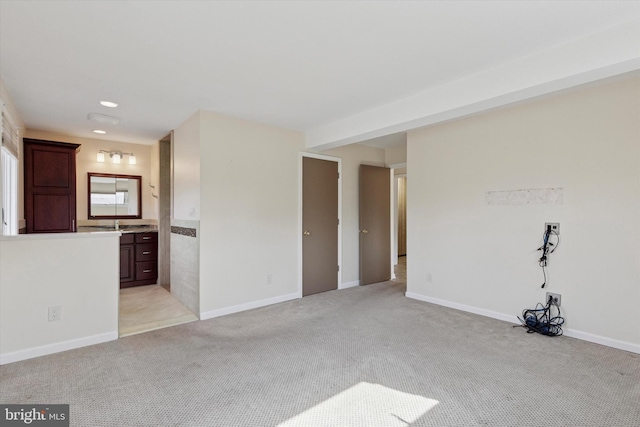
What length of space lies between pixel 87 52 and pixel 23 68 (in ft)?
2.48

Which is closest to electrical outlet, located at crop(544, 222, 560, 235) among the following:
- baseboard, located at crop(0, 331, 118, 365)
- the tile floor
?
the tile floor

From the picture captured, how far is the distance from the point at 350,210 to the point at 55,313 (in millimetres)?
3879

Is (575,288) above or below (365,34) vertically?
below

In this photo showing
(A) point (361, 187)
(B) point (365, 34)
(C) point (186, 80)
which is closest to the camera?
(B) point (365, 34)

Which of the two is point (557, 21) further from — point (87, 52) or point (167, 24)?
point (87, 52)

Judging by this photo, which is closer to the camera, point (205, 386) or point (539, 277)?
point (205, 386)

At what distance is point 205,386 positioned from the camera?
7.48 feet

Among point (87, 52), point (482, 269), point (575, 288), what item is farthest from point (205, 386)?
point (575, 288)

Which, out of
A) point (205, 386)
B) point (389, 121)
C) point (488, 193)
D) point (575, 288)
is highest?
point (389, 121)

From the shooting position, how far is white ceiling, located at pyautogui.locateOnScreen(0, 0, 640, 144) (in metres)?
1.90

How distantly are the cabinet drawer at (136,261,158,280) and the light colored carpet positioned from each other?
2.26m

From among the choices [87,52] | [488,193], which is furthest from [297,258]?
[87,52]

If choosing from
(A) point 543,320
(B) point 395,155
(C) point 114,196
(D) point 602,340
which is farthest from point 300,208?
(D) point 602,340

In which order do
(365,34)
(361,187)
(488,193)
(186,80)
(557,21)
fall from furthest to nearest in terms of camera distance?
(361,187), (488,193), (186,80), (365,34), (557,21)
